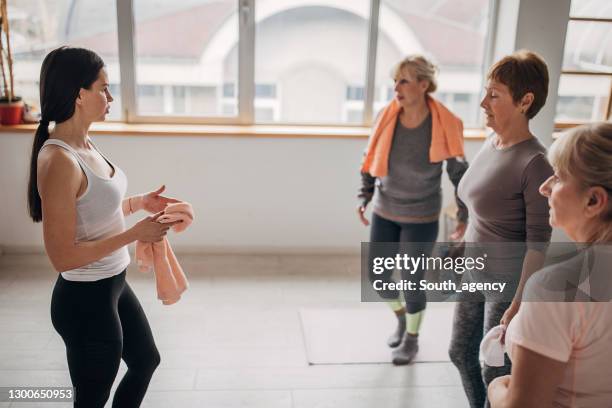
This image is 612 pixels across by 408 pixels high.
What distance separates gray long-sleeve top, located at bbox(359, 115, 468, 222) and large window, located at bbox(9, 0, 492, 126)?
4.76 ft

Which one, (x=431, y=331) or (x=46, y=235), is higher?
(x=46, y=235)

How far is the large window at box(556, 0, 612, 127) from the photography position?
375cm

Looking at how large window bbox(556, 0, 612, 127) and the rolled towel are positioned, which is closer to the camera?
the rolled towel

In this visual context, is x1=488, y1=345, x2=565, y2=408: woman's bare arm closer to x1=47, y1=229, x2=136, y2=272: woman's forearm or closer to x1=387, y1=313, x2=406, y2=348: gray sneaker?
x1=47, y1=229, x2=136, y2=272: woman's forearm

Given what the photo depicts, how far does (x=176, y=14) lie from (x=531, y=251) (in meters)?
2.83

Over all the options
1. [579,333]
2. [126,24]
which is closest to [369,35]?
[126,24]

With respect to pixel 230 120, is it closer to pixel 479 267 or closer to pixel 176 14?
pixel 176 14

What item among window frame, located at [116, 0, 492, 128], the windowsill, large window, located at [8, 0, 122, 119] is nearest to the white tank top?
the windowsill

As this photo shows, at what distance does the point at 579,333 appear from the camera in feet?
3.14

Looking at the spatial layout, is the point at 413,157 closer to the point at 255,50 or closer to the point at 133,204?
the point at 133,204

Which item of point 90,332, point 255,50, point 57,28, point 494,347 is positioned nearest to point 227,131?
point 255,50

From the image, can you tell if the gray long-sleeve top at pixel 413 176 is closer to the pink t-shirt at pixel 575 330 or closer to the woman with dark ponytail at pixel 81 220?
the woman with dark ponytail at pixel 81 220

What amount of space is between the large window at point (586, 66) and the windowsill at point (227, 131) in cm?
65

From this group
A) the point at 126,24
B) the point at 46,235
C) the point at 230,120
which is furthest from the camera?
the point at 230,120
